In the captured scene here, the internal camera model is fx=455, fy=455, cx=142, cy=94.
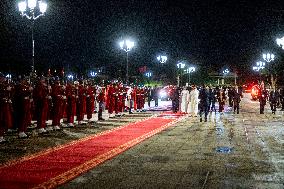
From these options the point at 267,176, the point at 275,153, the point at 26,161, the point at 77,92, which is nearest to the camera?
the point at 267,176

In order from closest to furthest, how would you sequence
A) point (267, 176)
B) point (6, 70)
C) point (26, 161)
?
point (267, 176), point (26, 161), point (6, 70)

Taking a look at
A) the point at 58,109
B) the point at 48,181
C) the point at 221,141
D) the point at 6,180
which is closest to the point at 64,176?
the point at 48,181

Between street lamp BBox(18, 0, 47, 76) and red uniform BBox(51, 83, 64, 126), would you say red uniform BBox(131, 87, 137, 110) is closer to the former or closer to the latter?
street lamp BBox(18, 0, 47, 76)

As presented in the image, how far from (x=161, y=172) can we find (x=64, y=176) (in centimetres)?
202

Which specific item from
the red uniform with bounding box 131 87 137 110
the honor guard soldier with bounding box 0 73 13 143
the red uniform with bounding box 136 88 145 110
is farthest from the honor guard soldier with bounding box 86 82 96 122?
the red uniform with bounding box 136 88 145 110

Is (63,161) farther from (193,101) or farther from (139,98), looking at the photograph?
(139,98)

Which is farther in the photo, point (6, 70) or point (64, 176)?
point (6, 70)

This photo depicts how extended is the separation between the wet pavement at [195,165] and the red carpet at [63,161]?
35 cm

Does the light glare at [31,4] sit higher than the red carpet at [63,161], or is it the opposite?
the light glare at [31,4]

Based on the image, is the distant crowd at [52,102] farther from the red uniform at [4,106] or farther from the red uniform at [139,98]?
the red uniform at [139,98]

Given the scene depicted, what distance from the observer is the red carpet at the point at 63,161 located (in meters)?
8.66

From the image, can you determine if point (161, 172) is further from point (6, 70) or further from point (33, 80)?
point (6, 70)

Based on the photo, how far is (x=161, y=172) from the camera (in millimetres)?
9562

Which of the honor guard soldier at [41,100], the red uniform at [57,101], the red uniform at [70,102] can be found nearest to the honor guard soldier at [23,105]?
the honor guard soldier at [41,100]
